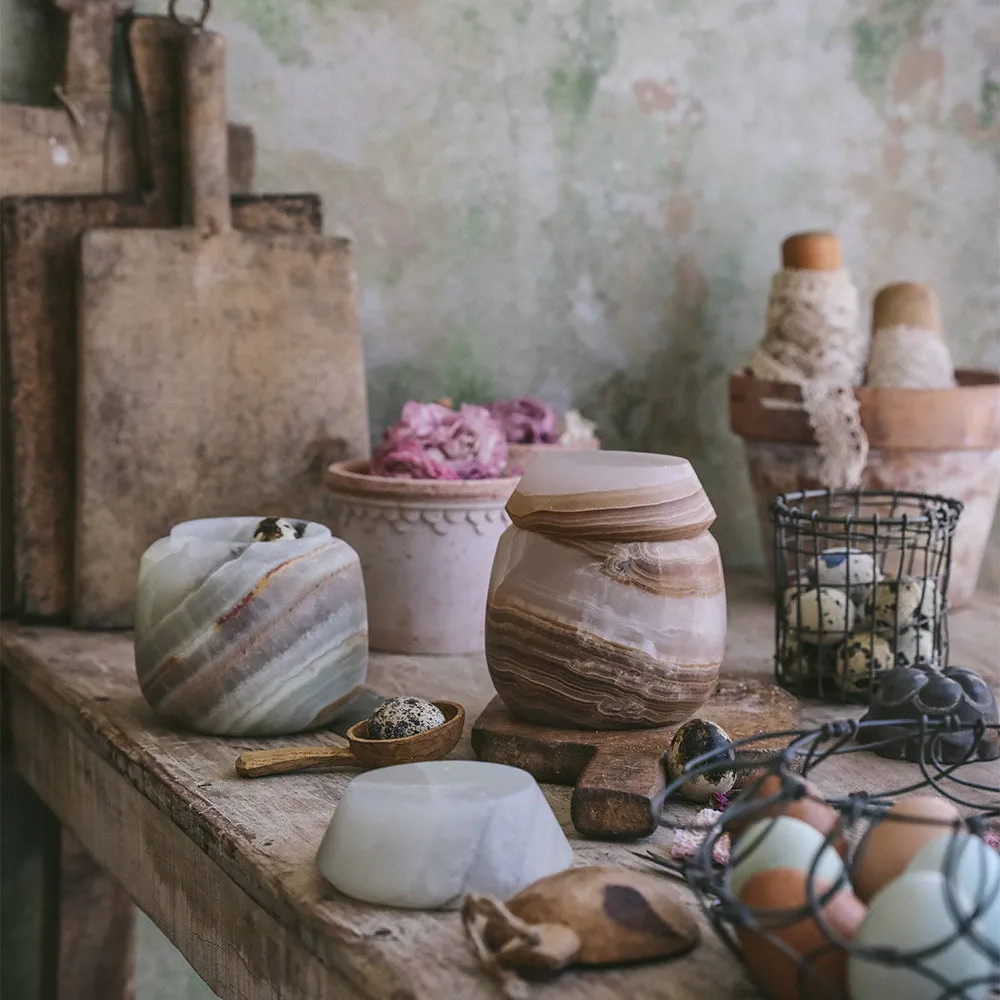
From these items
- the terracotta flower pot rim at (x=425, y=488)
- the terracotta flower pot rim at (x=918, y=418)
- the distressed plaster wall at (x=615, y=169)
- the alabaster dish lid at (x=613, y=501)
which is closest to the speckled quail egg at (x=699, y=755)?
the alabaster dish lid at (x=613, y=501)

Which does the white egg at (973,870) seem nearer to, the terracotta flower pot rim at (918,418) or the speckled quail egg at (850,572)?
the speckled quail egg at (850,572)

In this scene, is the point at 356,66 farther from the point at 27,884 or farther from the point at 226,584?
the point at 27,884

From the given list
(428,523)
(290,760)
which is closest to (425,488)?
(428,523)

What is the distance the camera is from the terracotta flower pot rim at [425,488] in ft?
3.76

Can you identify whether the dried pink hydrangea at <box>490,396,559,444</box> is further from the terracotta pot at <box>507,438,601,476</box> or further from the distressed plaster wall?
the distressed plaster wall

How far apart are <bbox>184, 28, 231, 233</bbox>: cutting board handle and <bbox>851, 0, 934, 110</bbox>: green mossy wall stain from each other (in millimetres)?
771

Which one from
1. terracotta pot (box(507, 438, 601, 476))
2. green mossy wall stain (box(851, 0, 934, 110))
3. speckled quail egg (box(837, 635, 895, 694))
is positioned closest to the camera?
speckled quail egg (box(837, 635, 895, 694))

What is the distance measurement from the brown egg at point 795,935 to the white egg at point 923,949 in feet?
0.07

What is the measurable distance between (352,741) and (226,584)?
0.14m

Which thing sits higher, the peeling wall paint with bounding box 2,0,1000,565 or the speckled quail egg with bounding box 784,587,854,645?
the peeling wall paint with bounding box 2,0,1000,565

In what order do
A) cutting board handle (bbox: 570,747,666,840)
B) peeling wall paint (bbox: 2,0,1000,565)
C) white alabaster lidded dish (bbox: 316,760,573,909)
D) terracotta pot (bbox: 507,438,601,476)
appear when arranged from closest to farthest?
white alabaster lidded dish (bbox: 316,760,573,909) → cutting board handle (bbox: 570,747,666,840) → terracotta pot (bbox: 507,438,601,476) → peeling wall paint (bbox: 2,0,1000,565)

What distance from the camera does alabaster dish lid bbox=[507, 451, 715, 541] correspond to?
83 centimetres

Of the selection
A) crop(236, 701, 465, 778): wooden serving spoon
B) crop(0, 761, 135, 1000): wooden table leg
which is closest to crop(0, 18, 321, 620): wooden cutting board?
crop(0, 761, 135, 1000): wooden table leg

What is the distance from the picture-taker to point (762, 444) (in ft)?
4.55
